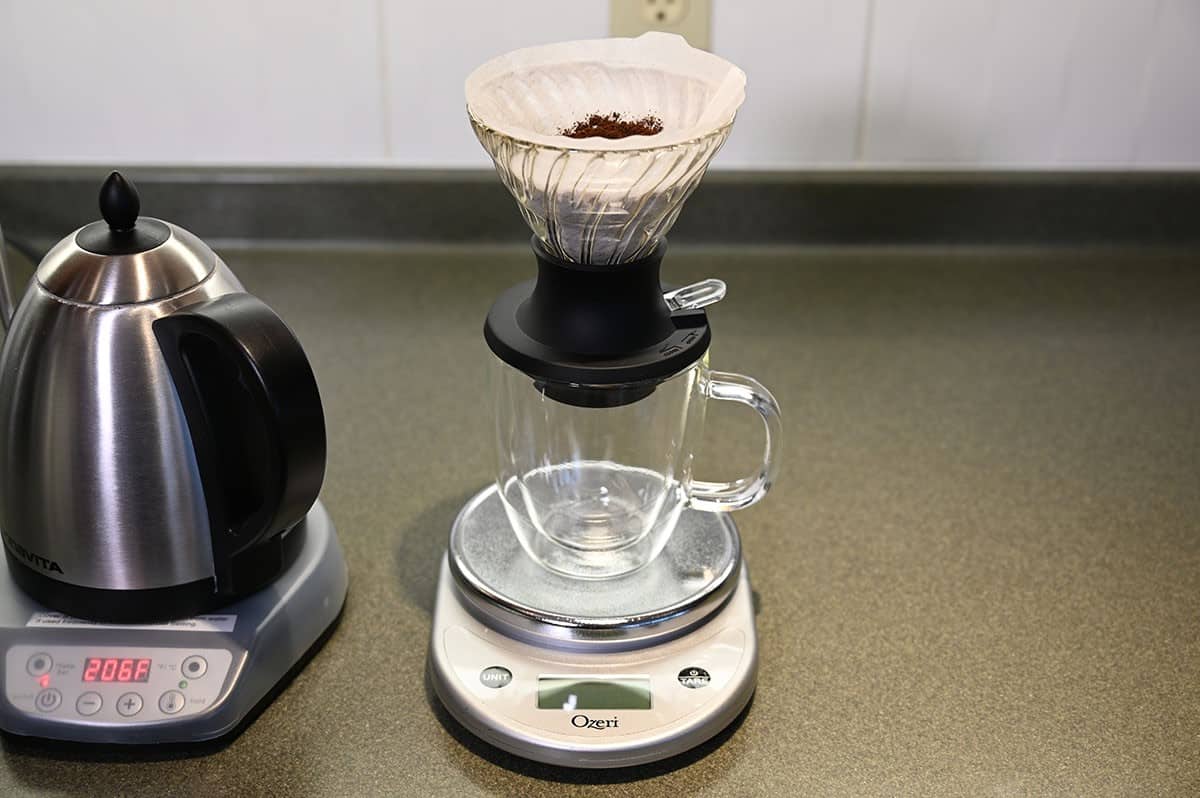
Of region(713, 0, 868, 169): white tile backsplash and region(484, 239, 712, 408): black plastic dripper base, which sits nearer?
region(484, 239, 712, 408): black plastic dripper base

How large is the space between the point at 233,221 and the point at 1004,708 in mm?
865

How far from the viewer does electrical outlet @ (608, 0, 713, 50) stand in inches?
45.1

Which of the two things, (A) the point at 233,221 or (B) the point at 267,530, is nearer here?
(B) the point at 267,530

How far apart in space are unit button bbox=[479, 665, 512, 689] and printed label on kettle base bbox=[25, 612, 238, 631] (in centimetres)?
14

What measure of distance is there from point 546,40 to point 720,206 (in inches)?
9.1

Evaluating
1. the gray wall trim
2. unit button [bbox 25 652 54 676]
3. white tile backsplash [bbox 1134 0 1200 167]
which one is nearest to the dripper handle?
unit button [bbox 25 652 54 676]

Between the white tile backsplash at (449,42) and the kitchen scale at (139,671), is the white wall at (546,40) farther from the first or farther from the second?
the kitchen scale at (139,671)

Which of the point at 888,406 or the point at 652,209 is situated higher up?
the point at 652,209

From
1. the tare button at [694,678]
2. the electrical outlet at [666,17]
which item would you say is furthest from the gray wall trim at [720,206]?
the tare button at [694,678]

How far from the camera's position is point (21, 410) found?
2.15 feet

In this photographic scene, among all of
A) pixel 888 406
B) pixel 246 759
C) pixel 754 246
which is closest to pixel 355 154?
pixel 754 246

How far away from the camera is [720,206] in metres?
1.21

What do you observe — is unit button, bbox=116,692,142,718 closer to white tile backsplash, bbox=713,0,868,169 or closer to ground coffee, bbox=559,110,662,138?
ground coffee, bbox=559,110,662,138

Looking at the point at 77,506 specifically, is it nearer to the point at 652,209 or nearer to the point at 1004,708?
the point at 652,209
